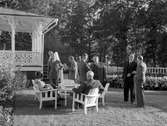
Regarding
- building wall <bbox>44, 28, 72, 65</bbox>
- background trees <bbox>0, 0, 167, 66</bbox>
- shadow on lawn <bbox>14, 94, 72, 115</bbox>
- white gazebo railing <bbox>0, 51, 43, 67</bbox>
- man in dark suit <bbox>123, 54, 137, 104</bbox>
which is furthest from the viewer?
building wall <bbox>44, 28, 72, 65</bbox>

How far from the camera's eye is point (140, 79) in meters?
8.52

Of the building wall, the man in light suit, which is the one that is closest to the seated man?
the man in light suit

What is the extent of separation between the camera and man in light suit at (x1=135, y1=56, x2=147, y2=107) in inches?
332

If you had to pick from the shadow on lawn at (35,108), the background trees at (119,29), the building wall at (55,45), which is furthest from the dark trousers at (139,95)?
the building wall at (55,45)

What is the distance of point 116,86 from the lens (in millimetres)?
16250

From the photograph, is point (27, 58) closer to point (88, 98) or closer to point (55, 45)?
point (88, 98)

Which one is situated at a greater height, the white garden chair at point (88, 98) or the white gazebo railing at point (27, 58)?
the white gazebo railing at point (27, 58)

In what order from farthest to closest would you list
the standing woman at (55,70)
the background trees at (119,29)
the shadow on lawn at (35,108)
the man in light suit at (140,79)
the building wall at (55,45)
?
the building wall at (55,45)
the background trees at (119,29)
the standing woman at (55,70)
the man in light suit at (140,79)
the shadow on lawn at (35,108)

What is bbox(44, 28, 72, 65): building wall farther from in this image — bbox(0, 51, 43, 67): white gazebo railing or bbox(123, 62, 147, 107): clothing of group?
bbox(123, 62, 147, 107): clothing of group

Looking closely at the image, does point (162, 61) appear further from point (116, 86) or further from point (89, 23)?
point (89, 23)

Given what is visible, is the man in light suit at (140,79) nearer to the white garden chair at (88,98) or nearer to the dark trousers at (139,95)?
the dark trousers at (139,95)

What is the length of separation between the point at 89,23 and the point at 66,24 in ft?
11.3

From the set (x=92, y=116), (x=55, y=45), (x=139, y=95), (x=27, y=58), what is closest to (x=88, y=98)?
(x=92, y=116)

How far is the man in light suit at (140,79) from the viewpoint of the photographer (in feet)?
27.7
